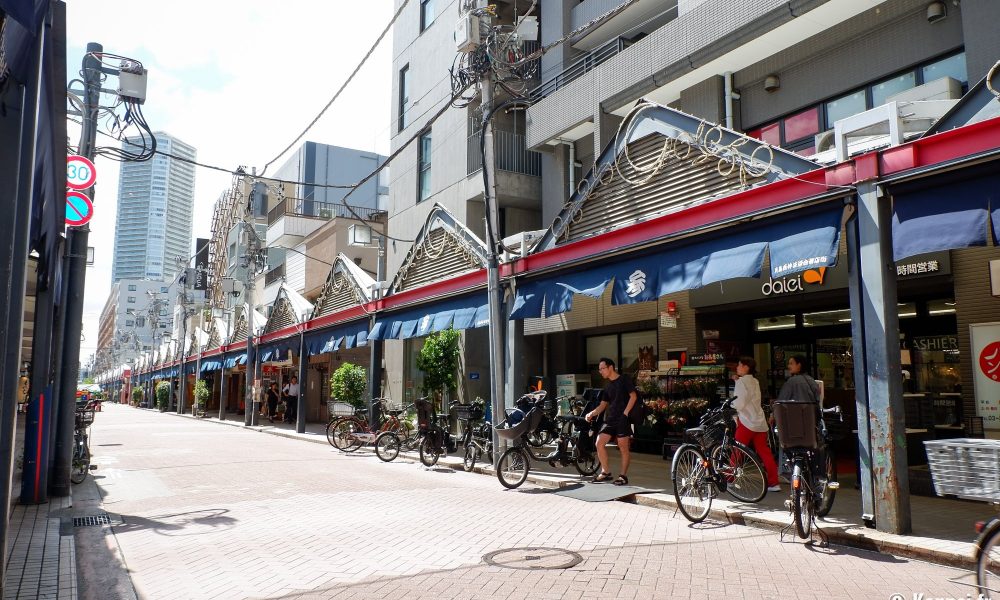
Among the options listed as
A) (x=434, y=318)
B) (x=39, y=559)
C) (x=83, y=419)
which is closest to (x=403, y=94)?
(x=434, y=318)

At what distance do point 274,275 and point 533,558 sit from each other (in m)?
40.2

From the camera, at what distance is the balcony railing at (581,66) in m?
18.9

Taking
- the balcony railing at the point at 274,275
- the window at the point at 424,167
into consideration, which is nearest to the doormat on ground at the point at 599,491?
the window at the point at 424,167

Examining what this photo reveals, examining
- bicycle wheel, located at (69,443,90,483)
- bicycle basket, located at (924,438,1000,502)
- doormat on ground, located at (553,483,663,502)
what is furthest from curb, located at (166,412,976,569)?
bicycle wheel, located at (69,443,90,483)

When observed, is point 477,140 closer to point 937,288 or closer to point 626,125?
point 626,125

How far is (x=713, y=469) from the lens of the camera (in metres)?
8.52

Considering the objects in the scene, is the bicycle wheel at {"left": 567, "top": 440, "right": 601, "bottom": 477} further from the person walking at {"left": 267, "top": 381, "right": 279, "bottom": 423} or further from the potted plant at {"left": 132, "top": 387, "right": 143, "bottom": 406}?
the potted plant at {"left": 132, "top": 387, "right": 143, "bottom": 406}

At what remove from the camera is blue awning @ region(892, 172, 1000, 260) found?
6.89 meters

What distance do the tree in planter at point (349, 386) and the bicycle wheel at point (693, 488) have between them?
45.5 feet

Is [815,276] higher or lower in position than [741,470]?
higher

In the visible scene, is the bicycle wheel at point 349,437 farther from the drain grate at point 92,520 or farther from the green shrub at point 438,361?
the drain grate at point 92,520

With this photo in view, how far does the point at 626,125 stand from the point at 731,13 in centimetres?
469

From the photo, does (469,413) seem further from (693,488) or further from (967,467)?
(967,467)

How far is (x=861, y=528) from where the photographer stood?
7.52 m
